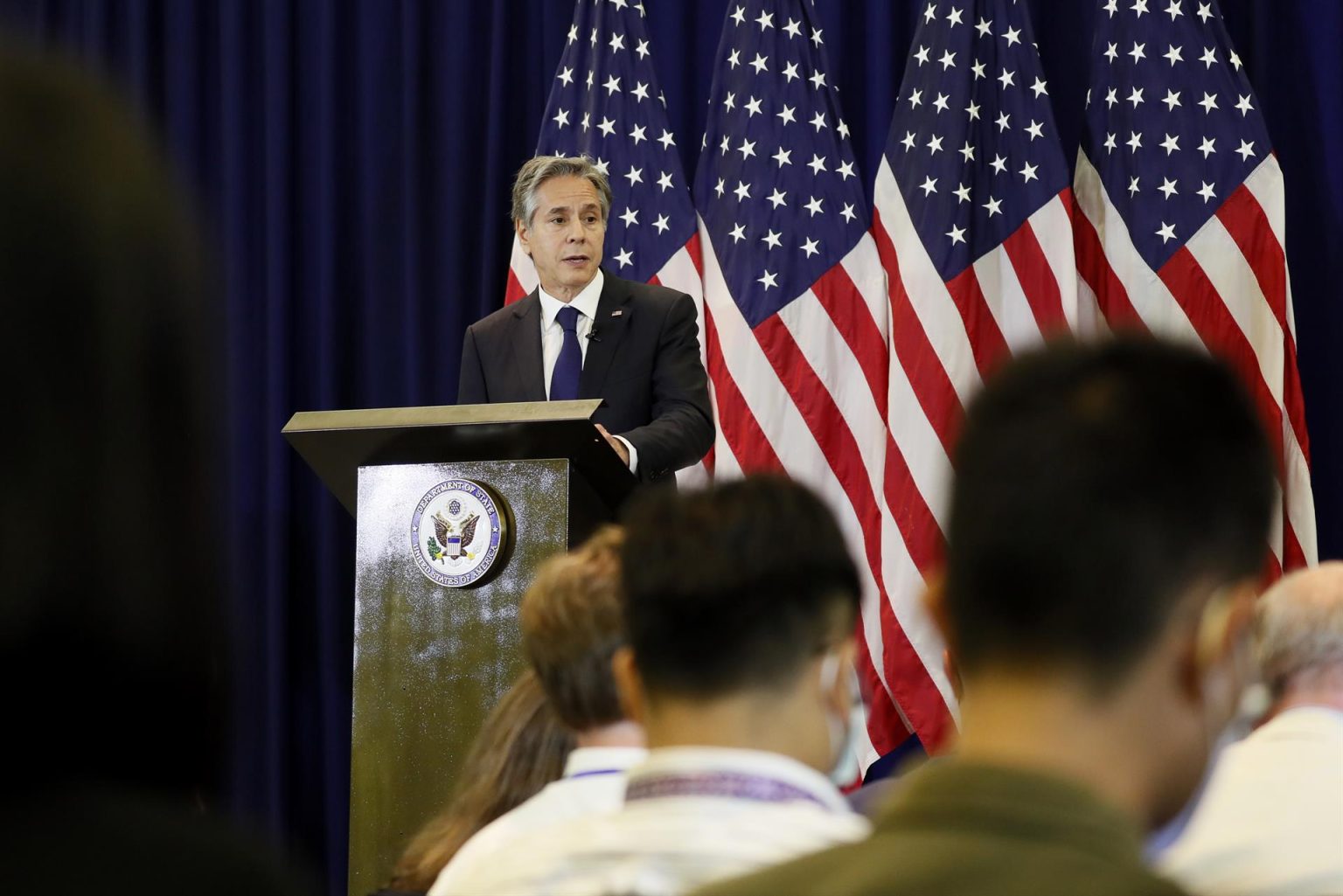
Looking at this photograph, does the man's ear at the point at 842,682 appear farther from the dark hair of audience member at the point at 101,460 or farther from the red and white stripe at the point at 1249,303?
the red and white stripe at the point at 1249,303

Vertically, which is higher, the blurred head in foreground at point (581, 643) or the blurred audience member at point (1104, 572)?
the blurred audience member at point (1104, 572)

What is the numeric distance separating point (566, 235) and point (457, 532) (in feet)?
4.44

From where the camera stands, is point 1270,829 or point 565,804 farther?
point 565,804

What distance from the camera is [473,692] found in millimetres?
3574

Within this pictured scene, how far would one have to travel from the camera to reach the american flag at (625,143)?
5.80m

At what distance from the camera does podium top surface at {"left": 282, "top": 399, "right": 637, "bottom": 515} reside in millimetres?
3348

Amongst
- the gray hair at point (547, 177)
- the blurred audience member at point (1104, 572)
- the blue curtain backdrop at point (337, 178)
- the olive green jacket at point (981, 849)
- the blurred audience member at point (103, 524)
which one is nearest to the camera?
the blurred audience member at point (103, 524)

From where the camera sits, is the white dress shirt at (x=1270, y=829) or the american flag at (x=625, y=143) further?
the american flag at (x=625, y=143)

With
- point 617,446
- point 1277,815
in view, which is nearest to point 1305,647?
point 1277,815

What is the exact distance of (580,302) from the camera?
4.61m

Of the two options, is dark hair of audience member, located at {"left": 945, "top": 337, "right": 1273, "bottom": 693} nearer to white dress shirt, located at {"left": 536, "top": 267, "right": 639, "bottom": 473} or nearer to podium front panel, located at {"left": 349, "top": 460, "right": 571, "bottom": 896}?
podium front panel, located at {"left": 349, "top": 460, "right": 571, "bottom": 896}

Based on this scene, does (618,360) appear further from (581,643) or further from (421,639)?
(581,643)

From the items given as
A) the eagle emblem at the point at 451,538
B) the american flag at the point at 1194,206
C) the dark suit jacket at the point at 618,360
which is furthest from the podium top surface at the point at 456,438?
the american flag at the point at 1194,206

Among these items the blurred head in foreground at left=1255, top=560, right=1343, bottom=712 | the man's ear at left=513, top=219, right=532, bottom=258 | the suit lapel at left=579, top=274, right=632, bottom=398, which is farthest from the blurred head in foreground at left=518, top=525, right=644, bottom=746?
the man's ear at left=513, top=219, right=532, bottom=258
